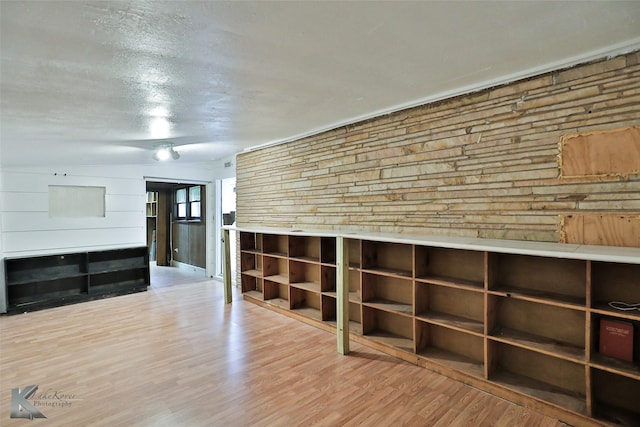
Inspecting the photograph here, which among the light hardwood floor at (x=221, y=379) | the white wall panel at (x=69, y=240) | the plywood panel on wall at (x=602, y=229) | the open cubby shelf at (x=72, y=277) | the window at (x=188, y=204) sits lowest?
the light hardwood floor at (x=221, y=379)

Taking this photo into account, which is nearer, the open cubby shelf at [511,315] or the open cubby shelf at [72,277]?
the open cubby shelf at [511,315]

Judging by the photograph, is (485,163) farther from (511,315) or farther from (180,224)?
(180,224)

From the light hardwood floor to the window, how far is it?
11.6 feet

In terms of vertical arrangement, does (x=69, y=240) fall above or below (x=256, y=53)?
below

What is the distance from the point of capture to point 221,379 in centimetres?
267

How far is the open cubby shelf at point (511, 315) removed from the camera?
6.63ft

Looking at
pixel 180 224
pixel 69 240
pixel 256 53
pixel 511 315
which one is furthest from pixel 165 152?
pixel 180 224

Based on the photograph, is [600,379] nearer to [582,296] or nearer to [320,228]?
[582,296]

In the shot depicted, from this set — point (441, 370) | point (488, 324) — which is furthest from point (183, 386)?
point (488, 324)

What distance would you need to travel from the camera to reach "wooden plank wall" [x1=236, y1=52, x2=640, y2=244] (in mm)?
2141

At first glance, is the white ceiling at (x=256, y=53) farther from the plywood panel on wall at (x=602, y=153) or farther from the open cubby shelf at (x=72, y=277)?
the open cubby shelf at (x=72, y=277)

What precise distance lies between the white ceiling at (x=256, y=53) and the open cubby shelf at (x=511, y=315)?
1.24m

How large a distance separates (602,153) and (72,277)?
6765 mm

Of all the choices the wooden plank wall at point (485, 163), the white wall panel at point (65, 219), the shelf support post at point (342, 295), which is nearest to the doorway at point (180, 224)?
the white wall panel at point (65, 219)
